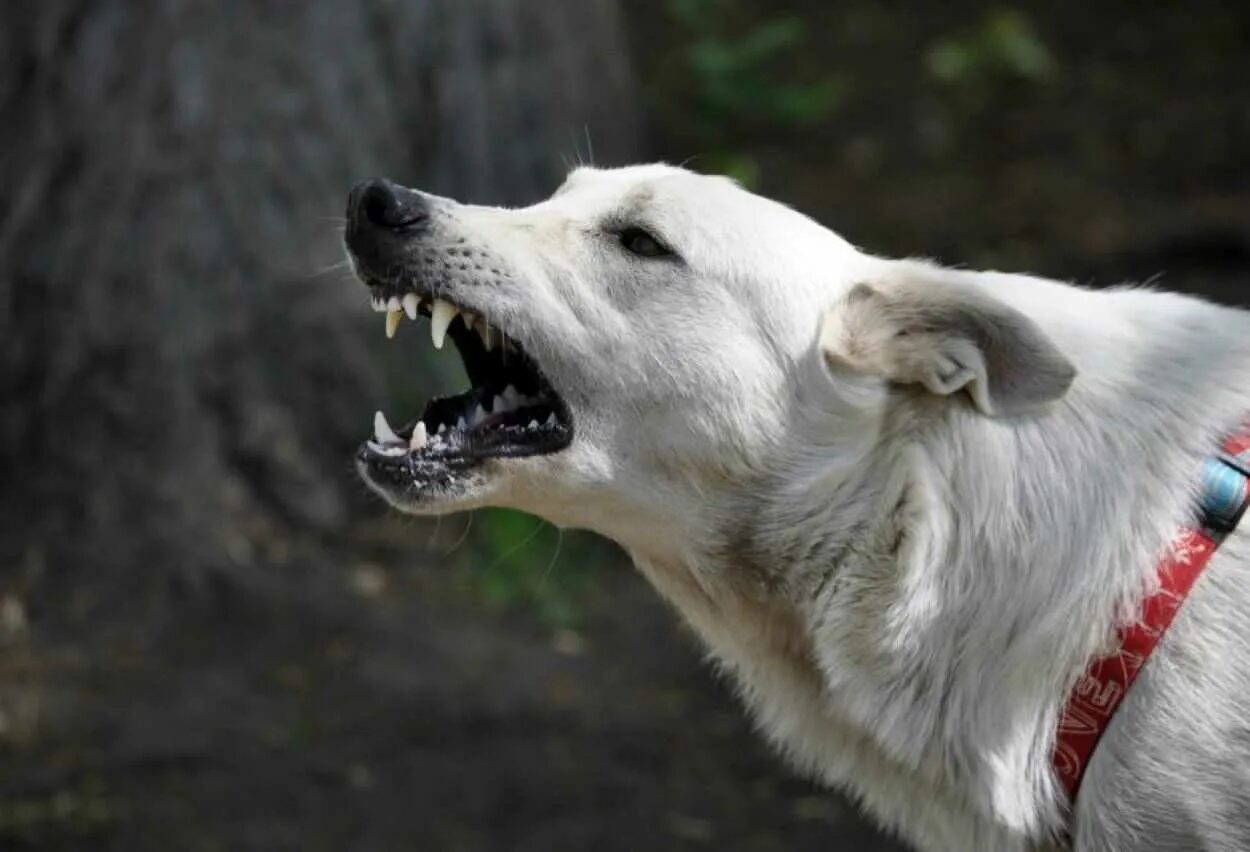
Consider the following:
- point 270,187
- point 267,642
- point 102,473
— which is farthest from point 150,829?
point 270,187

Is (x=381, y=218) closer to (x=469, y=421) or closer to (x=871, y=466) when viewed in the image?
(x=469, y=421)

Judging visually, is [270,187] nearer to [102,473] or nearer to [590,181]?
[102,473]

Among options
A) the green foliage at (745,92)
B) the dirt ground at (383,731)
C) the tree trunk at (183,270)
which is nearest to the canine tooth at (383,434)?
the dirt ground at (383,731)

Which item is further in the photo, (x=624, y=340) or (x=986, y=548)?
(x=624, y=340)

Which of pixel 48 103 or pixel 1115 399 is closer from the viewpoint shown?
pixel 1115 399

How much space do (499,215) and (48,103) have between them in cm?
314

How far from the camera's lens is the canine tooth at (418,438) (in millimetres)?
4062

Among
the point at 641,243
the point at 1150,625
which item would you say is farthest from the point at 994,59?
the point at 1150,625

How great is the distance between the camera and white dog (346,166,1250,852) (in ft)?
12.3

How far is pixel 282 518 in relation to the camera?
7.15 metres

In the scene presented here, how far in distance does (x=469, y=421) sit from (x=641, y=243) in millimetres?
527

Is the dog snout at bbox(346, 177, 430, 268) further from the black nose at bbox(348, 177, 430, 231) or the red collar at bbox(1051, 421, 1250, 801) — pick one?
the red collar at bbox(1051, 421, 1250, 801)

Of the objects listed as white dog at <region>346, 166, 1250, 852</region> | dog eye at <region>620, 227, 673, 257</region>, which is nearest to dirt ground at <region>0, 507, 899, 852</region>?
white dog at <region>346, 166, 1250, 852</region>

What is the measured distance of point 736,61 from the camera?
1045 centimetres
